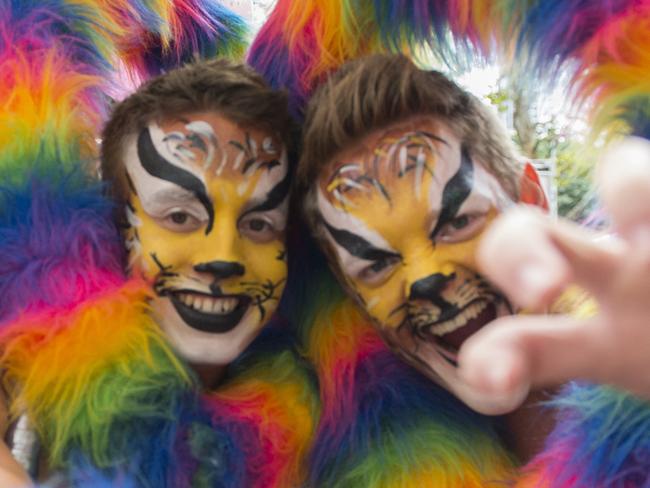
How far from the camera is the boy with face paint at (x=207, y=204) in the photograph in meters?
0.76

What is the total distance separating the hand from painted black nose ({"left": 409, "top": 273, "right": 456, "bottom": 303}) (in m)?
0.27

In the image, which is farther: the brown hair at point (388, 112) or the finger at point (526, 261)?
the brown hair at point (388, 112)

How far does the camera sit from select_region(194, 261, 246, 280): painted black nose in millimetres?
748

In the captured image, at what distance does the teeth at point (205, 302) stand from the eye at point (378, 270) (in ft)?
0.45

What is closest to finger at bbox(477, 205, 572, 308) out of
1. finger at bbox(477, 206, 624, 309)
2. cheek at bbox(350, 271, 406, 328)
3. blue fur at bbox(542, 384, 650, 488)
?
finger at bbox(477, 206, 624, 309)

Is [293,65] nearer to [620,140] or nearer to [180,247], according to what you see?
[180,247]

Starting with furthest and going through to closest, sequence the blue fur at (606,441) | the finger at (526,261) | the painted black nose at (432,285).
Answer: the painted black nose at (432,285), the blue fur at (606,441), the finger at (526,261)

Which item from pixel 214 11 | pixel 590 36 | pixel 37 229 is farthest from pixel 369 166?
pixel 214 11

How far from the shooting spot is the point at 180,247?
0.76 metres

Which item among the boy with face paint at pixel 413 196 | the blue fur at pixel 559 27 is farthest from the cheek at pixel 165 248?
the blue fur at pixel 559 27

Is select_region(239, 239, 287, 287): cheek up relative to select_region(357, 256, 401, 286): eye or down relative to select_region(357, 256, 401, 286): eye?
down

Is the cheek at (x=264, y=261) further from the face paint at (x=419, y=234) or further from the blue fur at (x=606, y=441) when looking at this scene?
the blue fur at (x=606, y=441)

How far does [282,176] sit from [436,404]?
0.29 m

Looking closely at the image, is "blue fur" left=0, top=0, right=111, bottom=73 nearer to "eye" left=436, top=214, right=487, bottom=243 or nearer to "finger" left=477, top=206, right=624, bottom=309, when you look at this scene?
"eye" left=436, top=214, right=487, bottom=243
